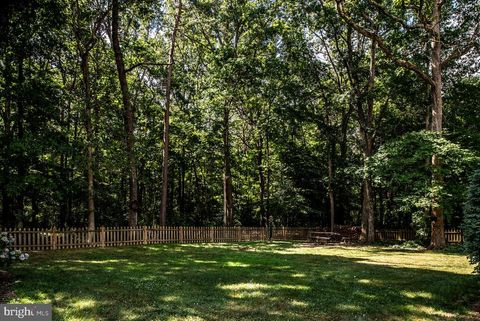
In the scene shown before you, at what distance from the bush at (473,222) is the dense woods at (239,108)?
880 centimetres

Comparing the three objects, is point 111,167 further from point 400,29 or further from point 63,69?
point 400,29

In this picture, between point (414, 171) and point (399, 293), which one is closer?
point (399, 293)

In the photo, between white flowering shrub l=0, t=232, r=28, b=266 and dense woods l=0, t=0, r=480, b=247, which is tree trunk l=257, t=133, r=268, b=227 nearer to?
dense woods l=0, t=0, r=480, b=247

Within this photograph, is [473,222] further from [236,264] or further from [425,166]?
[425,166]

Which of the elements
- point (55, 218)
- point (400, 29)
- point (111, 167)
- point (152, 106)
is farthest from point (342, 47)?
point (55, 218)

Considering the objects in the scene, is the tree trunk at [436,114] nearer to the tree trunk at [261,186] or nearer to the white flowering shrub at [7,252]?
the tree trunk at [261,186]

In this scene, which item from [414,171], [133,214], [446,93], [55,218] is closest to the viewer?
[414,171]

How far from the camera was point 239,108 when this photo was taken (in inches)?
1262

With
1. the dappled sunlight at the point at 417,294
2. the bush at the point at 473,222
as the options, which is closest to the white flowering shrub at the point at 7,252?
the dappled sunlight at the point at 417,294

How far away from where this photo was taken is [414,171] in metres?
18.1

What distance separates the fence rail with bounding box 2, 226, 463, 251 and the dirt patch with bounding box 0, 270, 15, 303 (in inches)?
250

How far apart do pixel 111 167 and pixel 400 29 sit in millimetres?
17789

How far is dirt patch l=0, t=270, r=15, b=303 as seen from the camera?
6991 mm

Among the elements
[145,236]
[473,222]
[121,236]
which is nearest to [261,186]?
[145,236]
